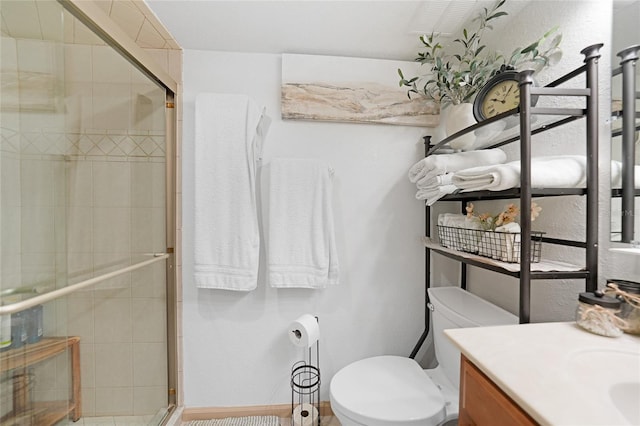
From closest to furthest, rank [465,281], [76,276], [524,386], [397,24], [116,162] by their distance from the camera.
A: [524,386] < [76,276] < [116,162] < [397,24] < [465,281]

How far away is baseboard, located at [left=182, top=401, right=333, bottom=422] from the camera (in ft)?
4.76

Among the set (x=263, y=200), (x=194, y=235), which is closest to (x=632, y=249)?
(x=263, y=200)

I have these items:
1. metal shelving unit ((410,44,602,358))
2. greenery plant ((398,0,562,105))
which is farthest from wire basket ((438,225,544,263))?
greenery plant ((398,0,562,105))

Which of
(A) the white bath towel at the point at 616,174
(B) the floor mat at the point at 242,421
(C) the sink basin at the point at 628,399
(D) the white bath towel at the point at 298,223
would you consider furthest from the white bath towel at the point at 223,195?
(A) the white bath towel at the point at 616,174

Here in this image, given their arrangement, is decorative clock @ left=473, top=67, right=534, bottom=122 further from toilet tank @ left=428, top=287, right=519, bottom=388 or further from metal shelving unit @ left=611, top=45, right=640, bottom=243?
toilet tank @ left=428, top=287, right=519, bottom=388

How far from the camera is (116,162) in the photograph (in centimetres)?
108

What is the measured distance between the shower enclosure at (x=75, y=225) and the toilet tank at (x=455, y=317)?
51.2 inches

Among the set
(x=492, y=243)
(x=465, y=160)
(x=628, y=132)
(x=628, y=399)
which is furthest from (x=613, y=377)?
(x=465, y=160)

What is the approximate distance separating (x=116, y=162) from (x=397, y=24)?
135cm

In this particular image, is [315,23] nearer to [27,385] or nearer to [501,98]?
[501,98]

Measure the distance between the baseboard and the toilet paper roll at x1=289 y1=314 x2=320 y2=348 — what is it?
466mm

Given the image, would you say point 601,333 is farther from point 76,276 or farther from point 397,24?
point 76,276

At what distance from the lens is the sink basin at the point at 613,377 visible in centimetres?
51

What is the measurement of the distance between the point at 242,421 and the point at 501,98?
6.31 feet
